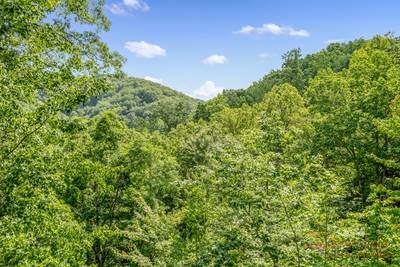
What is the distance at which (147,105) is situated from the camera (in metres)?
161

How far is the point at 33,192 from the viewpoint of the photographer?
7.87m

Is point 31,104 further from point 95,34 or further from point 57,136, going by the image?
point 95,34

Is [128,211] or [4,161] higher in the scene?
[4,161]

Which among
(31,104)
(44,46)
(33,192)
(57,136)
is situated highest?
(44,46)

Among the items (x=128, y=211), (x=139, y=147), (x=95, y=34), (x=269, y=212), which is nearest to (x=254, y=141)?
(x=269, y=212)

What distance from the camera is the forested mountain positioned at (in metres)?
83.6

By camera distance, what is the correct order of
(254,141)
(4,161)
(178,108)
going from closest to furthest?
(4,161)
(254,141)
(178,108)

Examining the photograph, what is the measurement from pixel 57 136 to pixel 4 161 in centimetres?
122

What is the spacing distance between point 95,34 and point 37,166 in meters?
3.47

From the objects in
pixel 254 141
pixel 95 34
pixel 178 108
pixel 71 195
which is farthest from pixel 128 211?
pixel 178 108

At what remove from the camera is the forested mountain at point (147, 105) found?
274ft

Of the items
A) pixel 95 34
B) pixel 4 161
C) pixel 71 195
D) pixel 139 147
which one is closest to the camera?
pixel 4 161

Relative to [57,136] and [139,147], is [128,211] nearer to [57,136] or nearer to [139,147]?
[139,147]

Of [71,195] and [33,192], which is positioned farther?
[71,195]
